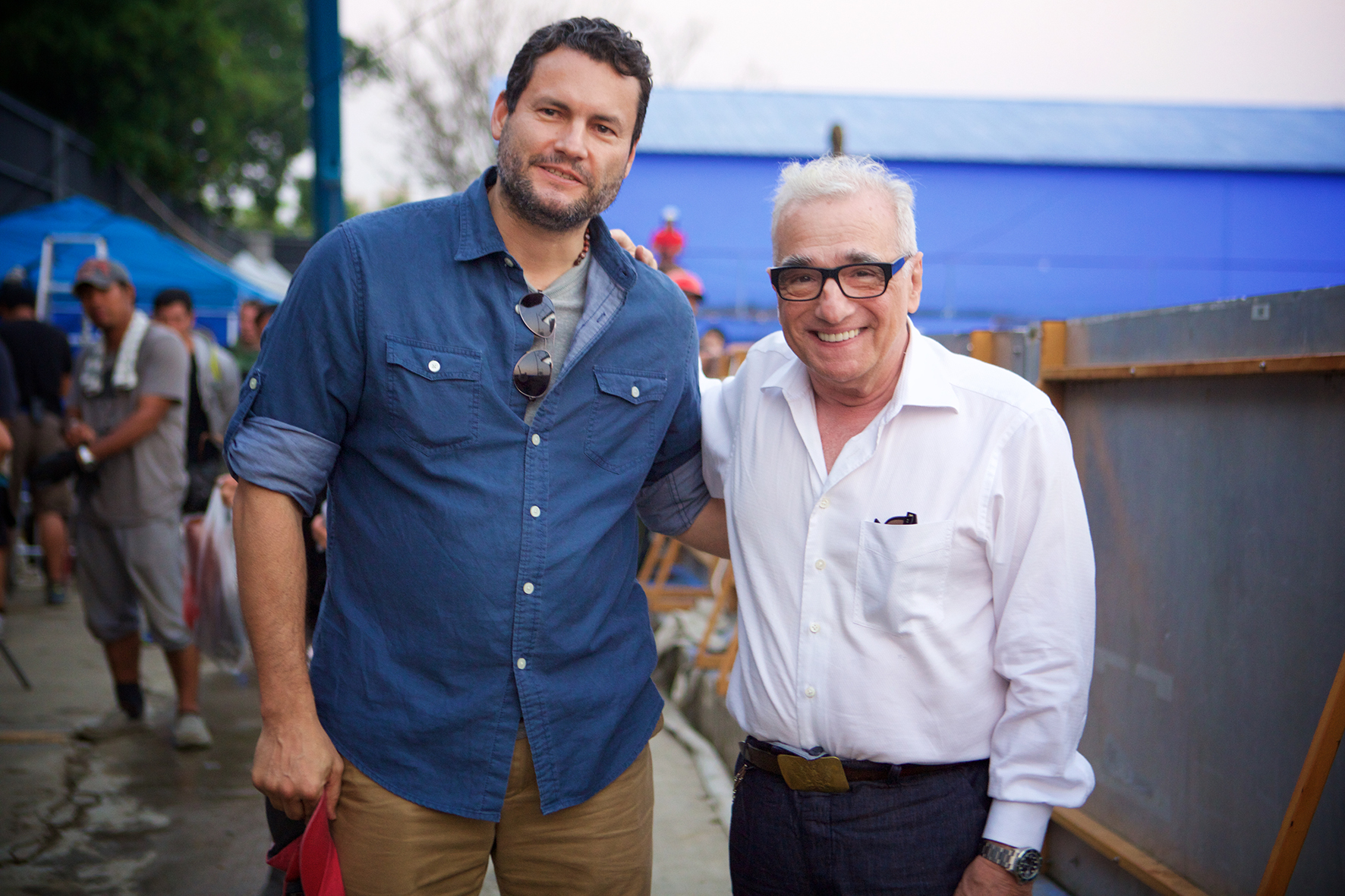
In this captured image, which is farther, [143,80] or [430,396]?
[143,80]

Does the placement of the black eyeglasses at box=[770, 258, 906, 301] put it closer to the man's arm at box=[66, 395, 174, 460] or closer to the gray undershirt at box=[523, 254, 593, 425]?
the gray undershirt at box=[523, 254, 593, 425]

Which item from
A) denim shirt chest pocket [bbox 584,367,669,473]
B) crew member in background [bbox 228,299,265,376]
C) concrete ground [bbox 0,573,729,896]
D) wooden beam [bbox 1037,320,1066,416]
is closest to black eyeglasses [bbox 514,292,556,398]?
denim shirt chest pocket [bbox 584,367,669,473]

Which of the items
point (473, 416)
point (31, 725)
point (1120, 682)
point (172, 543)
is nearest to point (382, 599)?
point (473, 416)

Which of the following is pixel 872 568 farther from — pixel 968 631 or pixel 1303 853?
pixel 1303 853

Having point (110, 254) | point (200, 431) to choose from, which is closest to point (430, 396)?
point (200, 431)

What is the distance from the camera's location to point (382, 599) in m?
2.01

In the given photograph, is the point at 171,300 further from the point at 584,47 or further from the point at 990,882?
the point at 990,882

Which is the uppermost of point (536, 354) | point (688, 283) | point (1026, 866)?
point (688, 283)

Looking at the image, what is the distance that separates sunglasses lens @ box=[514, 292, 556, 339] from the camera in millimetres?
2094

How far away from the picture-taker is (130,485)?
511 centimetres

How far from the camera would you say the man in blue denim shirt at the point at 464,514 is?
1.94 metres

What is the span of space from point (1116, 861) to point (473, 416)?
2.14 meters

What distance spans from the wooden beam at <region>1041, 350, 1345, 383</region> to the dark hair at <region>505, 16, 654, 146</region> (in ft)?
4.65

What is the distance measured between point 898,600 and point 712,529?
68cm
